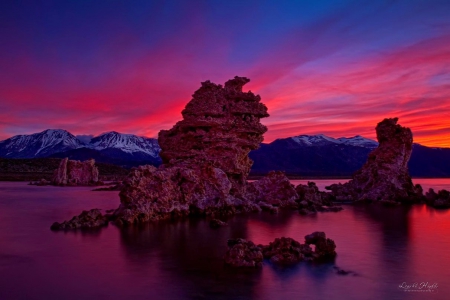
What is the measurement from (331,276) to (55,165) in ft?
319

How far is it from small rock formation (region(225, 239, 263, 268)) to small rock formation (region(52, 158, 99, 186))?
173 feet

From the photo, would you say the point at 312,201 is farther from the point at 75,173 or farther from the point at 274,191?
the point at 75,173

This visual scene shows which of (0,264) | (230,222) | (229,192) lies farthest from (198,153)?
(0,264)

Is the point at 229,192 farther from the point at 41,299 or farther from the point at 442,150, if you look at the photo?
the point at 442,150

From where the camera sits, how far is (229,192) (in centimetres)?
2467

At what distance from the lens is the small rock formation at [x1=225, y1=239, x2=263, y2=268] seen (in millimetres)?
11117

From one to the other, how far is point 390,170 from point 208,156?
50.7 feet

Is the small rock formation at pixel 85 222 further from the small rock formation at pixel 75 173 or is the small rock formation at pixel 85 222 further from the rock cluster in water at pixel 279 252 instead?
the small rock formation at pixel 75 173

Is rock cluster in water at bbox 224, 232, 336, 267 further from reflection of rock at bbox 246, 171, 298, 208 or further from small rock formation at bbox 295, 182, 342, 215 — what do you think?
reflection of rock at bbox 246, 171, 298, 208

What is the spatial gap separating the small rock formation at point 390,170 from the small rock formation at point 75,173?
135 feet

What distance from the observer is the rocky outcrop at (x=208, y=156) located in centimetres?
2062

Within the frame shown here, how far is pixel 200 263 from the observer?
1153 centimetres

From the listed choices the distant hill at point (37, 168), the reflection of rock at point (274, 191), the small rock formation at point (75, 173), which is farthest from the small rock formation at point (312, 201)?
the distant hill at point (37, 168)

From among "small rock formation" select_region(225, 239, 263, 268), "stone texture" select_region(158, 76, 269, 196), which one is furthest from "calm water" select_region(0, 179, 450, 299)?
"stone texture" select_region(158, 76, 269, 196)
